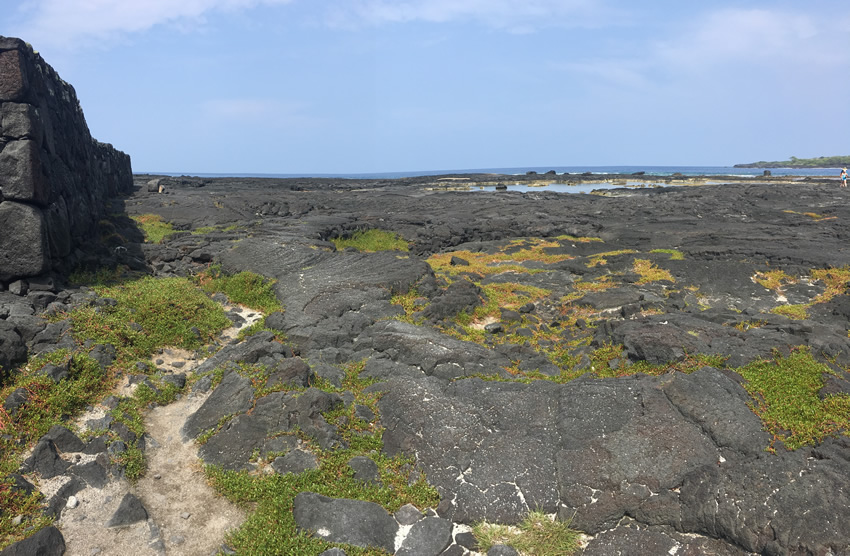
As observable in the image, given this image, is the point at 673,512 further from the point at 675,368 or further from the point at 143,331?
the point at 143,331

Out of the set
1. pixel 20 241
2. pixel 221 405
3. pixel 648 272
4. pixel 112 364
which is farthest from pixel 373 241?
pixel 221 405

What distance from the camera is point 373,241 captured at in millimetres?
33688

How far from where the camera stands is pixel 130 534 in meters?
7.71

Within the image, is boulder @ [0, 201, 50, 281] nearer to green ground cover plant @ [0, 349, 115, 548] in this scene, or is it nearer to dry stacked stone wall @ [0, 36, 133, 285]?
dry stacked stone wall @ [0, 36, 133, 285]

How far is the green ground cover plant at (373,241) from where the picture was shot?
107 ft

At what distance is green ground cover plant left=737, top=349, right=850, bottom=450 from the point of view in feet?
28.0

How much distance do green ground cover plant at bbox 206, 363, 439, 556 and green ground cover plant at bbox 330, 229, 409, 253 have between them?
22.8 meters

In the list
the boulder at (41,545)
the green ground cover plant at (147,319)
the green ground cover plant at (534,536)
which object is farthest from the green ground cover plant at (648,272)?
the boulder at (41,545)

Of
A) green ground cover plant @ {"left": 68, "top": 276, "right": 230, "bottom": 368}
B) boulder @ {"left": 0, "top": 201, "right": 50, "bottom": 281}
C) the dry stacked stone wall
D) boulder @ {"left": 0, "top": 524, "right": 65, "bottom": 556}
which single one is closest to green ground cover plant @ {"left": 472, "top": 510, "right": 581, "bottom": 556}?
boulder @ {"left": 0, "top": 524, "right": 65, "bottom": 556}

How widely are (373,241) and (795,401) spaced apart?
88.3 feet

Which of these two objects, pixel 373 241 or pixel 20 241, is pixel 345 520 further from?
pixel 373 241

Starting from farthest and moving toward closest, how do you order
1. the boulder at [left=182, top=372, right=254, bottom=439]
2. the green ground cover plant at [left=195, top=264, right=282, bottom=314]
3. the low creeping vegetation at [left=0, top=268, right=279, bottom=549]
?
the green ground cover plant at [left=195, top=264, right=282, bottom=314]
the boulder at [left=182, top=372, right=254, bottom=439]
the low creeping vegetation at [left=0, top=268, right=279, bottom=549]

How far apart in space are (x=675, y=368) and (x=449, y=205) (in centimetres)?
4197

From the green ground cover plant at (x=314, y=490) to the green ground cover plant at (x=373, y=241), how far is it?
22.8 m
